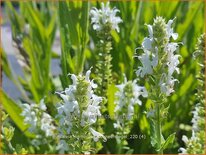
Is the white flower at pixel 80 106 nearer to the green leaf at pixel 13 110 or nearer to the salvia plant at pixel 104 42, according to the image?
the salvia plant at pixel 104 42

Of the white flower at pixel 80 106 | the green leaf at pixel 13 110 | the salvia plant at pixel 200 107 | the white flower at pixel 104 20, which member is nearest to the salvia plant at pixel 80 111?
the white flower at pixel 80 106

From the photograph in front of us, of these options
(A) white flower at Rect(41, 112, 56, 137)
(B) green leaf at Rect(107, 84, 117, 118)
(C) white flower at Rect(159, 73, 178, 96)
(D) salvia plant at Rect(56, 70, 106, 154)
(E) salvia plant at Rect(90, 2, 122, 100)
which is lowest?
(D) salvia plant at Rect(56, 70, 106, 154)

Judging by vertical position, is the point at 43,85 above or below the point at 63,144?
above

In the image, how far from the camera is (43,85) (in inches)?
74.9

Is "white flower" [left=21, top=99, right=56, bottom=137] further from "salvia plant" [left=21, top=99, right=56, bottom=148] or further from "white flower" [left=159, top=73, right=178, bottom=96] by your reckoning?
"white flower" [left=159, top=73, right=178, bottom=96]

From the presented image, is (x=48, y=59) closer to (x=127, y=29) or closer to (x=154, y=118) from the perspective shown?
(x=127, y=29)

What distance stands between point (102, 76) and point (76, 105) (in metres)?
0.41

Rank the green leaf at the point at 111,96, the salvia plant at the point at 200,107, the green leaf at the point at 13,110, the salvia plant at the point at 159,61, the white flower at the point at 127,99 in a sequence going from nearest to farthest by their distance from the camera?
the salvia plant at the point at 159,61 < the salvia plant at the point at 200,107 < the white flower at the point at 127,99 < the green leaf at the point at 111,96 < the green leaf at the point at 13,110

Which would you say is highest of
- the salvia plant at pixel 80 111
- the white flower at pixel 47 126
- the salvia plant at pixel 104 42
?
the salvia plant at pixel 104 42

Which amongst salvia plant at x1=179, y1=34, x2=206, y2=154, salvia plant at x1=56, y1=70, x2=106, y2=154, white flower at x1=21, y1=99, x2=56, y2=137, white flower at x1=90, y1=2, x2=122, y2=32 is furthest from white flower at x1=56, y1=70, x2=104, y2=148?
white flower at x1=21, y1=99, x2=56, y2=137

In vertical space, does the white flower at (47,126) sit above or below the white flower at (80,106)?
above

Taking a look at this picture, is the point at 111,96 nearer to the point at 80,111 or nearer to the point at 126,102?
the point at 126,102

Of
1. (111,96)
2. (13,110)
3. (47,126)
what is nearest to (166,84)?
(111,96)

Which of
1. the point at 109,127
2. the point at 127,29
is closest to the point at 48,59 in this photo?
the point at 127,29
